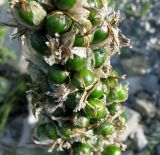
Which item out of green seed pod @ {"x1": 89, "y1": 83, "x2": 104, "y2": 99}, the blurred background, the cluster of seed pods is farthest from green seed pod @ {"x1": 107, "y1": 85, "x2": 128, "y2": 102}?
the blurred background

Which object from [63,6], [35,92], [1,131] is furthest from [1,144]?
[63,6]

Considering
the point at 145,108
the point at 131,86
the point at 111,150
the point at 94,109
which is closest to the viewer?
the point at 94,109

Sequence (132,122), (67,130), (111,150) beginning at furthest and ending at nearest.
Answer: (132,122) → (111,150) → (67,130)

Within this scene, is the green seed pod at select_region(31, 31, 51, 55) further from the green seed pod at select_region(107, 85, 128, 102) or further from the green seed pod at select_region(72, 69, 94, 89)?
the green seed pod at select_region(107, 85, 128, 102)

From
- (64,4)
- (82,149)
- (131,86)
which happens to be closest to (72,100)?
(82,149)

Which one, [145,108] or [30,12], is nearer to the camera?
[30,12]

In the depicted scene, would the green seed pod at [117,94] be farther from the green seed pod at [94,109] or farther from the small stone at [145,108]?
the small stone at [145,108]

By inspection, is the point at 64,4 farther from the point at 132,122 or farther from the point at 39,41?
the point at 132,122
